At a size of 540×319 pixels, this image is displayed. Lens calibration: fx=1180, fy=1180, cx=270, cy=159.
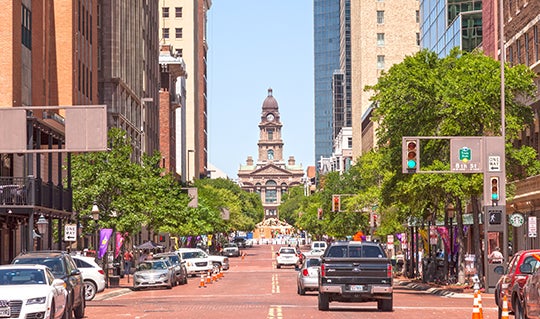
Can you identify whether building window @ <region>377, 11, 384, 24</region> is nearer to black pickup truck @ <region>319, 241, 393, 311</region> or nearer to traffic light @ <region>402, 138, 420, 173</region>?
traffic light @ <region>402, 138, 420, 173</region>

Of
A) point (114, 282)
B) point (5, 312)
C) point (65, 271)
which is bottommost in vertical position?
point (114, 282)

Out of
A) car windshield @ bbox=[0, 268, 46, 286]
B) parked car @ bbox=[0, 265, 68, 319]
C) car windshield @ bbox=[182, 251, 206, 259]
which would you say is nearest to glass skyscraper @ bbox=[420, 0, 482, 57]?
car windshield @ bbox=[182, 251, 206, 259]

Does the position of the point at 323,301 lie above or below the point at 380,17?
below

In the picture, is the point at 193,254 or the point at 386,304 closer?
the point at 386,304

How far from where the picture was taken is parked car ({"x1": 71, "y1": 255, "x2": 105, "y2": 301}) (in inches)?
1642

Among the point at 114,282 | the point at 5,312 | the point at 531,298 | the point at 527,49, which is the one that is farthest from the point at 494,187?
the point at 114,282

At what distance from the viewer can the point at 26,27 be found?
5556cm

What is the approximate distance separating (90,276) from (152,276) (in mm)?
11604

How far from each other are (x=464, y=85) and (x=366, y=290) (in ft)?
53.4

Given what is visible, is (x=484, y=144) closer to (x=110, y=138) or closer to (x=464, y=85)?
(x=464, y=85)

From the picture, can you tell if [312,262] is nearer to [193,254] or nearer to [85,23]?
[193,254]

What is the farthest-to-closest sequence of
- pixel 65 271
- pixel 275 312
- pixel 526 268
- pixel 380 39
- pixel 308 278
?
1. pixel 380 39
2. pixel 308 278
3. pixel 275 312
4. pixel 65 271
5. pixel 526 268

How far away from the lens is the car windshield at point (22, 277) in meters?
24.9

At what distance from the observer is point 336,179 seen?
109562mm
